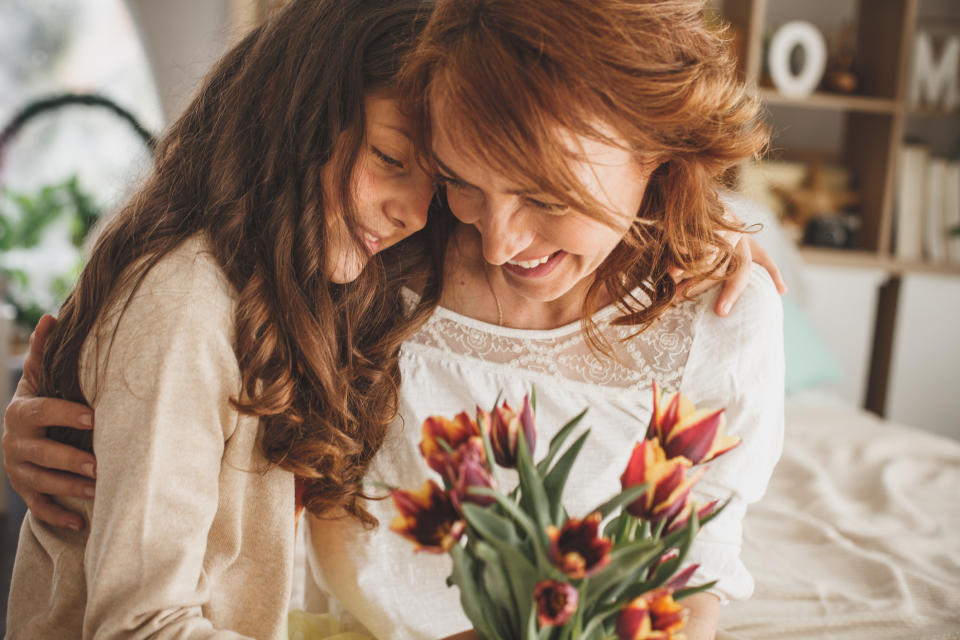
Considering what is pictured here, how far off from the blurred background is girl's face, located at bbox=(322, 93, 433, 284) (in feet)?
6.93

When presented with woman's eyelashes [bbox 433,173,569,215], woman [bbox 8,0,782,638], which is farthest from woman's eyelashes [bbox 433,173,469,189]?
woman [bbox 8,0,782,638]

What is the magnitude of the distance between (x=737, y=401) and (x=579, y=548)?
0.58 m

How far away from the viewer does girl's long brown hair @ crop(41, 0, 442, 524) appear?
981 millimetres

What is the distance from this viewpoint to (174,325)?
2.93 feet

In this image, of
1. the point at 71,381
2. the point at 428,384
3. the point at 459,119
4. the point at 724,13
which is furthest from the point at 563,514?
the point at 724,13

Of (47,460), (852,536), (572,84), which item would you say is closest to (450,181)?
(572,84)

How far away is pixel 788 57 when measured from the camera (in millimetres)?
3148

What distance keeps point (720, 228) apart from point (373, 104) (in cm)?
46

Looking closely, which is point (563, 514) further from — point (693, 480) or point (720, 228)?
point (720, 228)

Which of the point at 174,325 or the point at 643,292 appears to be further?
the point at 643,292

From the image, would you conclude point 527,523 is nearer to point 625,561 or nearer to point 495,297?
point 625,561

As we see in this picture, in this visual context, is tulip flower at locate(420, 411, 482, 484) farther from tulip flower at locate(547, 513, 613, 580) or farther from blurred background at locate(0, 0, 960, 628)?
blurred background at locate(0, 0, 960, 628)

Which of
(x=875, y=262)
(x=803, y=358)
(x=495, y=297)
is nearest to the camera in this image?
(x=495, y=297)

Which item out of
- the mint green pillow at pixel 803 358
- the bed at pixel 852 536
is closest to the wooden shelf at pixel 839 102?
the mint green pillow at pixel 803 358
